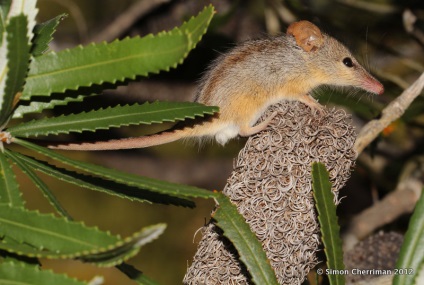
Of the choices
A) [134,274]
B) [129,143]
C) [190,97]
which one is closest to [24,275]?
[134,274]

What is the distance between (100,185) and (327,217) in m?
0.72

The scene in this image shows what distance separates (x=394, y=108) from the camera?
2.74 meters

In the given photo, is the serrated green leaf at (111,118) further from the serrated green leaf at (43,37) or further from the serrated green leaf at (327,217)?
the serrated green leaf at (327,217)

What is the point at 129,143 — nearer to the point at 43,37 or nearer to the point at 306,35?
the point at 43,37

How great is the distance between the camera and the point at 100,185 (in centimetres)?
192

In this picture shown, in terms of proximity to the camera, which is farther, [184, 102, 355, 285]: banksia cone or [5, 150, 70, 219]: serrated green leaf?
[184, 102, 355, 285]: banksia cone

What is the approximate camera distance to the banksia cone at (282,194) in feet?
7.54

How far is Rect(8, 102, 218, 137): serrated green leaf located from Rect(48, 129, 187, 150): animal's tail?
12 centimetres

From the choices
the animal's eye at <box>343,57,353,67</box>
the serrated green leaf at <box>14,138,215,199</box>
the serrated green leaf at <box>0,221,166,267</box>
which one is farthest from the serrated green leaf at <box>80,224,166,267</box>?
the animal's eye at <box>343,57,353,67</box>

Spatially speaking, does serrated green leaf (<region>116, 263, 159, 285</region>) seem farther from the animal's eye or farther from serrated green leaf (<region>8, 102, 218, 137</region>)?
the animal's eye

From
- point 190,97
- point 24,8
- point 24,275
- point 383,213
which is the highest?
point 190,97

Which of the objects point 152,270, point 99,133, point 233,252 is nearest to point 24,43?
point 233,252

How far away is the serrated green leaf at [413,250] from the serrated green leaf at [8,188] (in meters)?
1.18

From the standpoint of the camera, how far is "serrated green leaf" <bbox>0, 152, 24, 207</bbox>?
174 centimetres
